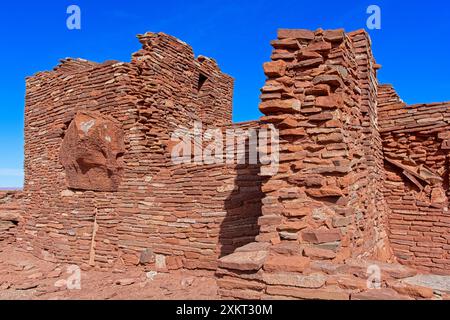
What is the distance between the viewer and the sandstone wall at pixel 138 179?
7512mm

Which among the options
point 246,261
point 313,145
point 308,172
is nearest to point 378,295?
point 246,261

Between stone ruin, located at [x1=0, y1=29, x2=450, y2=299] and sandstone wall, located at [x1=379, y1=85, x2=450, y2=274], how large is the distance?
2cm

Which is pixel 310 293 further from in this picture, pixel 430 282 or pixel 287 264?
pixel 430 282

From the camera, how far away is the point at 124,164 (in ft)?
29.9

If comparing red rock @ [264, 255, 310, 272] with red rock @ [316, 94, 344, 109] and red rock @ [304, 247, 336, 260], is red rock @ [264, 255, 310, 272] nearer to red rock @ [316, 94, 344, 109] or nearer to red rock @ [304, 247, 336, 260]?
red rock @ [304, 247, 336, 260]

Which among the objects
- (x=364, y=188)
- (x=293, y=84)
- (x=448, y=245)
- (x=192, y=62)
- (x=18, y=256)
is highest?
(x=192, y=62)

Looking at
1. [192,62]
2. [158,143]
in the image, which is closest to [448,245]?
[158,143]

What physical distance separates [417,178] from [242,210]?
3.73m

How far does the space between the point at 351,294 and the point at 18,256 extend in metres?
10.9

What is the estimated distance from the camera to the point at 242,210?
23.6ft

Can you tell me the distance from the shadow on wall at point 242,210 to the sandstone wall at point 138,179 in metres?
0.02

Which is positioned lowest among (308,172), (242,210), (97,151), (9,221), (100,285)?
(100,285)

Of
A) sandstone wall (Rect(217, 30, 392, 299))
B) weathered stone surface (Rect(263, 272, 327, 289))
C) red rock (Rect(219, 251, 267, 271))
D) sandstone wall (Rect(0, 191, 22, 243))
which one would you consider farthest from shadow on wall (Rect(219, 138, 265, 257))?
sandstone wall (Rect(0, 191, 22, 243))
